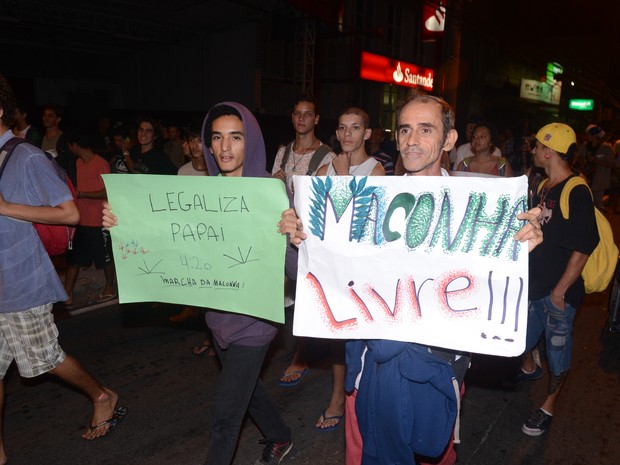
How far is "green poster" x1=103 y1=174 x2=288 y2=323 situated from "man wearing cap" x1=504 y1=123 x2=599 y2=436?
6.47ft

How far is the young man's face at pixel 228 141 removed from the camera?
2.73 metres

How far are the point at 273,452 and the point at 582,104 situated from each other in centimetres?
4651

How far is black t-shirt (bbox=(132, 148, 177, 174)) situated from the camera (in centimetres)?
589

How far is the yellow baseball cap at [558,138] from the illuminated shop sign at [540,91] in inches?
1308

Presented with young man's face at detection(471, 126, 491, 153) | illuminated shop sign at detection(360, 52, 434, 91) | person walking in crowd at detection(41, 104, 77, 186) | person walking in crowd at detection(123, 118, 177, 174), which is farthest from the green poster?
illuminated shop sign at detection(360, 52, 434, 91)

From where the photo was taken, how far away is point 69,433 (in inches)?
138

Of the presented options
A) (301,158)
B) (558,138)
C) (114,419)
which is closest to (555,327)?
(558,138)

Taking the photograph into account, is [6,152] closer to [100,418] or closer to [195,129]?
[100,418]

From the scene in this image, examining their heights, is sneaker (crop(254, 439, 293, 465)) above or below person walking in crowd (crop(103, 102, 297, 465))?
below

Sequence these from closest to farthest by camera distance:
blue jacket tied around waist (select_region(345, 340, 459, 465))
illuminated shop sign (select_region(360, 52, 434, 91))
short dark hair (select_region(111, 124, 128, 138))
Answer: blue jacket tied around waist (select_region(345, 340, 459, 465)), short dark hair (select_region(111, 124, 128, 138)), illuminated shop sign (select_region(360, 52, 434, 91))

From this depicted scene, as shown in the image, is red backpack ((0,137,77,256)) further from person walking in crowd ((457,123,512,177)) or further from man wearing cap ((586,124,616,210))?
man wearing cap ((586,124,616,210))

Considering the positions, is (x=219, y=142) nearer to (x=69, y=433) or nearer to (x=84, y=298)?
(x=69, y=433)

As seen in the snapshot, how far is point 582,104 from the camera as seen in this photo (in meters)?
42.3

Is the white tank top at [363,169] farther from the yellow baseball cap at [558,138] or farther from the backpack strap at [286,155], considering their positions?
the yellow baseball cap at [558,138]
